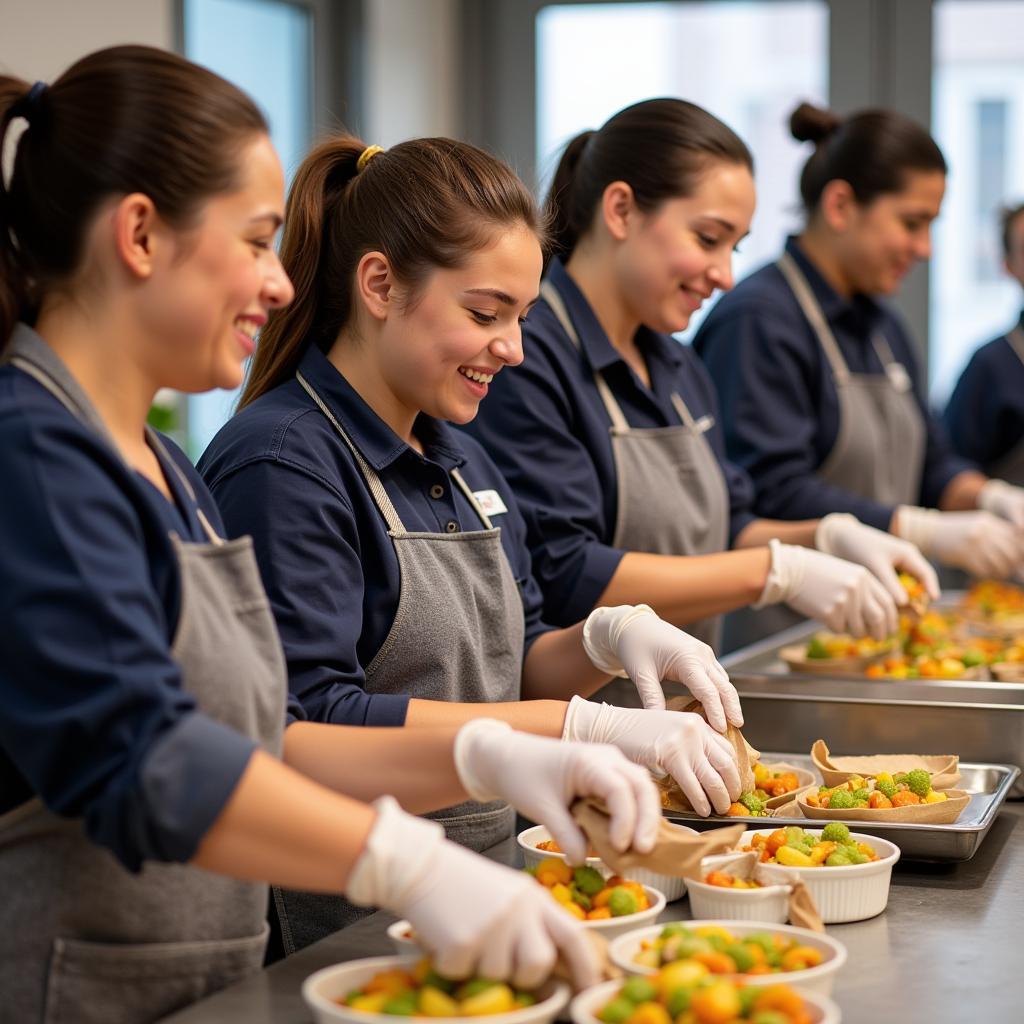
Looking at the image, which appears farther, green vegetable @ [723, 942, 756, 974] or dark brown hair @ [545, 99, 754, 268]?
dark brown hair @ [545, 99, 754, 268]

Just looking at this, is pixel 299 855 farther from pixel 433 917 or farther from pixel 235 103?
pixel 235 103

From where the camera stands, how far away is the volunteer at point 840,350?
332 centimetres

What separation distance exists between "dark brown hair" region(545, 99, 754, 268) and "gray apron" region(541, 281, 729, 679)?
17 cm

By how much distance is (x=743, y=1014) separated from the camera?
3.74 ft

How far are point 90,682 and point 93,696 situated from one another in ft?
0.04

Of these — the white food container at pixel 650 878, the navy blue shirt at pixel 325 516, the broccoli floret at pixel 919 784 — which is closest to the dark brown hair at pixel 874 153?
the navy blue shirt at pixel 325 516

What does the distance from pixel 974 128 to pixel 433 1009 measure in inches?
191

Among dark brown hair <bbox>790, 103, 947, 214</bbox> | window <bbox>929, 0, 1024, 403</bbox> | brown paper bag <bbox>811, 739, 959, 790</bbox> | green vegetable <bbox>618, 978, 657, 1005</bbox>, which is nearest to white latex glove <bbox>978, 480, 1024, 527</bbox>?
dark brown hair <bbox>790, 103, 947, 214</bbox>

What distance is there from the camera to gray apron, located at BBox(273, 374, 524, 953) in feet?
5.88

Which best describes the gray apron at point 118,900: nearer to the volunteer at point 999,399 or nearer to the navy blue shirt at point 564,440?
the navy blue shirt at point 564,440

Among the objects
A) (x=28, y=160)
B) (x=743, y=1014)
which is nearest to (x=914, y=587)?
(x=743, y=1014)

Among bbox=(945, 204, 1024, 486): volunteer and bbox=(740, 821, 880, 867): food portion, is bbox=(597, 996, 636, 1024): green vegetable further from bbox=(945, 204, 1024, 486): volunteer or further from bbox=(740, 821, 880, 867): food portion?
bbox=(945, 204, 1024, 486): volunteer

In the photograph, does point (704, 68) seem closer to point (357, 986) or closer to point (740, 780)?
point (740, 780)

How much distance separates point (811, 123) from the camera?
3.57 meters
